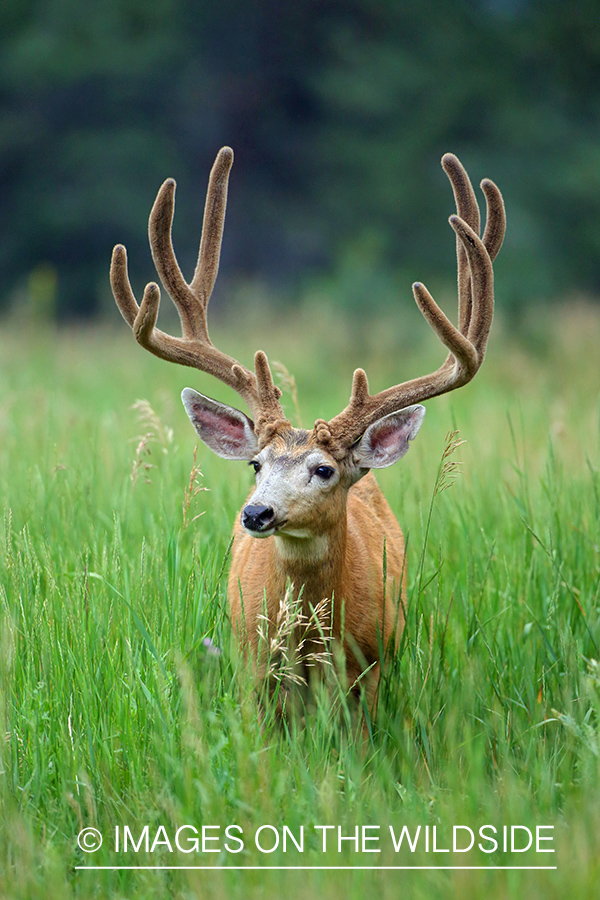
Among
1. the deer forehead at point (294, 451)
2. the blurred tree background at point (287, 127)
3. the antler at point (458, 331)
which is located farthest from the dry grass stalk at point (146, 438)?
the blurred tree background at point (287, 127)

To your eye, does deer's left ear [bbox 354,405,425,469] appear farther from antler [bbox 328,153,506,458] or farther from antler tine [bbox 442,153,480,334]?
antler tine [bbox 442,153,480,334]

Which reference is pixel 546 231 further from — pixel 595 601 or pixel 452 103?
pixel 595 601

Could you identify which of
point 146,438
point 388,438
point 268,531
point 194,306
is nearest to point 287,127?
point 194,306

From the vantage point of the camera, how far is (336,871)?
85.3 inches

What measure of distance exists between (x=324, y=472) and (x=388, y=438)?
305 millimetres

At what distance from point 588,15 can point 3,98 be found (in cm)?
1114

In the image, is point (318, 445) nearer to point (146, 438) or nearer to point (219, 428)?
point (219, 428)

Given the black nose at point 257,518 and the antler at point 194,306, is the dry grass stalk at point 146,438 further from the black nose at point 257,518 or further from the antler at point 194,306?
the black nose at point 257,518

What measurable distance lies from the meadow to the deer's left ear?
0.80ft

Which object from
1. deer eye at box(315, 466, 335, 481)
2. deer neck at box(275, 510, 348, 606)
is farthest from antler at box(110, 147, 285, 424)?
deer neck at box(275, 510, 348, 606)

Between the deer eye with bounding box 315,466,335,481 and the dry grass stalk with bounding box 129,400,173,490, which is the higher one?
the dry grass stalk with bounding box 129,400,173,490

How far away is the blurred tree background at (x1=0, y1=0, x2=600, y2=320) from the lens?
66.8ft

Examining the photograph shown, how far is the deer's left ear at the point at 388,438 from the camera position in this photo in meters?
3.43

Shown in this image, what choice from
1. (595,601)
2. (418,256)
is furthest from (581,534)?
(418,256)
